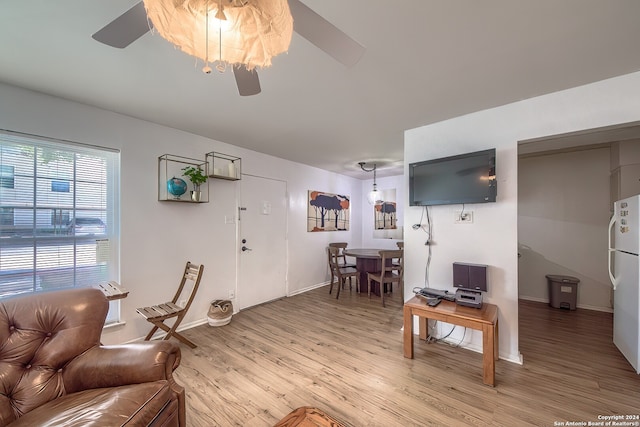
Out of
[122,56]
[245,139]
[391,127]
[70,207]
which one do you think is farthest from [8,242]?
[391,127]

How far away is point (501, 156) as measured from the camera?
2395 millimetres

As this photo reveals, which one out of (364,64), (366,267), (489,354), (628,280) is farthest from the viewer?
(366,267)

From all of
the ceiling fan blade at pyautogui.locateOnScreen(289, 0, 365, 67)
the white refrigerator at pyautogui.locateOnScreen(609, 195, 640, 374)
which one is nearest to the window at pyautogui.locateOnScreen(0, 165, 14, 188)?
the ceiling fan blade at pyautogui.locateOnScreen(289, 0, 365, 67)

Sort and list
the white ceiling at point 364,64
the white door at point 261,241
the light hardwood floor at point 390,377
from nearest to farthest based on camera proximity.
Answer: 1. the white ceiling at point 364,64
2. the light hardwood floor at point 390,377
3. the white door at point 261,241

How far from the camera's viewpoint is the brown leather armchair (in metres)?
1.16

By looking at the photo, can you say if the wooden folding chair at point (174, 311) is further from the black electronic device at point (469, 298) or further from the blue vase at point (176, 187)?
the black electronic device at point (469, 298)

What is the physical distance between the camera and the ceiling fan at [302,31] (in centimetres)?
93

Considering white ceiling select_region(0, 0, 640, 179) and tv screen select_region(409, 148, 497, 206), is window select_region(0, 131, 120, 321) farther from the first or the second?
tv screen select_region(409, 148, 497, 206)

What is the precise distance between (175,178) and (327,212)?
10.1 ft

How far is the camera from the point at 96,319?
1.57m

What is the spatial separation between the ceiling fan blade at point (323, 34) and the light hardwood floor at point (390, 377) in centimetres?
217

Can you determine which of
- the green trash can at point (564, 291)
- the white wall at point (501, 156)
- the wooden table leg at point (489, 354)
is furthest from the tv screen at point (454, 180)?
the green trash can at point (564, 291)

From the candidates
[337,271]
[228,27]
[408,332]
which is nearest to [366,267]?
[337,271]

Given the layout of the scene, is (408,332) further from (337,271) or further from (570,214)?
(570,214)
